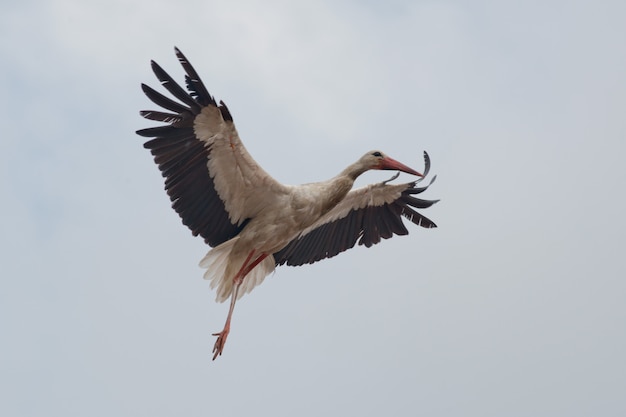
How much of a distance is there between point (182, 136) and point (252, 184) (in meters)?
0.97

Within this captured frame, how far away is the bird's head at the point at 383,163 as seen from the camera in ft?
43.2

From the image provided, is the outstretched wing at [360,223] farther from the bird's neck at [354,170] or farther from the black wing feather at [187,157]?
the black wing feather at [187,157]

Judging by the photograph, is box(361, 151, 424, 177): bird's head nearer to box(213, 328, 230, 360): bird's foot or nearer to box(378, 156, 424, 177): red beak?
box(378, 156, 424, 177): red beak

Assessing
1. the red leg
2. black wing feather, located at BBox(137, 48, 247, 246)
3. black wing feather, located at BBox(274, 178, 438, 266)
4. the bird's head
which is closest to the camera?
black wing feather, located at BBox(137, 48, 247, 246)

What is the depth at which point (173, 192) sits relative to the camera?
40.3ft

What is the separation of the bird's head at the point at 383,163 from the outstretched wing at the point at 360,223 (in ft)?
1.55

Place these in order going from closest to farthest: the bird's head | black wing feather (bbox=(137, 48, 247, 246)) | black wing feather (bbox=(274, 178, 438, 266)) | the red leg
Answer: black wing feather (bbox=(137, 48, 247, 246)) → the red leg → the bird's head → black wing feather (bbox=(274, 178, 438, 266))

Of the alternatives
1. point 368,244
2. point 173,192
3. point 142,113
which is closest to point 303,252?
point 368,244

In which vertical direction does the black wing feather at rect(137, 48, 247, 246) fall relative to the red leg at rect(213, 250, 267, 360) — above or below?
above

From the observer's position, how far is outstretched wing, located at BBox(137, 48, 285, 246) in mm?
11734

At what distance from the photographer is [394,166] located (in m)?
13.4

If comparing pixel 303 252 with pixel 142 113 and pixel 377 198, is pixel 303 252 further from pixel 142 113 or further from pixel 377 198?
pixel 142 113

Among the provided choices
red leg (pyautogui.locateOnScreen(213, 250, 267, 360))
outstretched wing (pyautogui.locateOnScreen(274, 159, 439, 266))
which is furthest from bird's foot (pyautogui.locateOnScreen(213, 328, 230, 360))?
outstretched wing (pyautogui.locateOnScreen(274, 159, 439, 266))

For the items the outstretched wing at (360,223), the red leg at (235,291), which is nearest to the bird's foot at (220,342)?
the red leg at (235,291)
